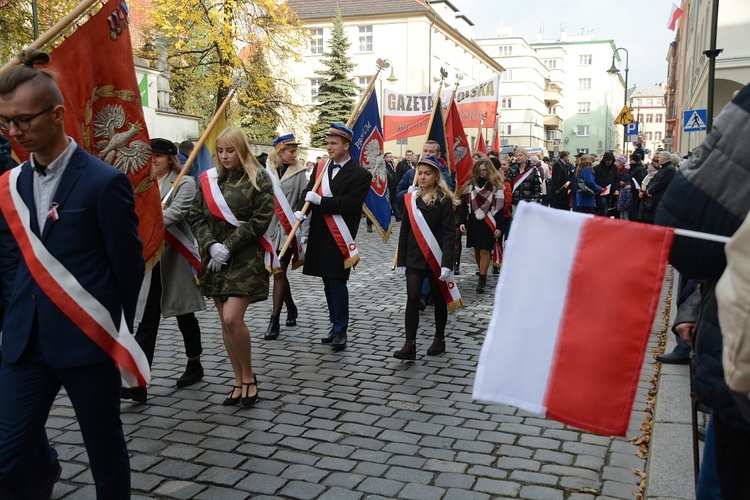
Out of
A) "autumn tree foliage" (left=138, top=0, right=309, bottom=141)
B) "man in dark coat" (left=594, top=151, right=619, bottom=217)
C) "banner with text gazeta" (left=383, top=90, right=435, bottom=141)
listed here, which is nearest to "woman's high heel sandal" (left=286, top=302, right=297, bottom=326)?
"banner with text gazeta" (left=383, top=90, right=435, bottom=141)

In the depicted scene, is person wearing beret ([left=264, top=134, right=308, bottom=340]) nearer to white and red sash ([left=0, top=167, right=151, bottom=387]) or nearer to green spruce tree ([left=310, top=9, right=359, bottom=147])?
white and red sash ([left=0, top=167, right=151, bottom=387])

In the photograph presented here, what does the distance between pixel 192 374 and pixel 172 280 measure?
782mm

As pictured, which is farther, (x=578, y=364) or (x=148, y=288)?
(x=148, y=288)

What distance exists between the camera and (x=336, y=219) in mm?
7316

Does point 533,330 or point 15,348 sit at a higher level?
point 533,330

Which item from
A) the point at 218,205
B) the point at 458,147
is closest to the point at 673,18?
the point at 458,147

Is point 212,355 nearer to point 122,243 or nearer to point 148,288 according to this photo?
point 148,288

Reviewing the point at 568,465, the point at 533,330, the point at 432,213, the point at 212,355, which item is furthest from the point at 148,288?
the point at 533,330

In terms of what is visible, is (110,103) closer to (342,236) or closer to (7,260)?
(7,260)

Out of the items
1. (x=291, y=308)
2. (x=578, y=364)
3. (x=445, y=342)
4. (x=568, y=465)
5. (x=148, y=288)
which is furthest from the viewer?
(x=291, y=308)

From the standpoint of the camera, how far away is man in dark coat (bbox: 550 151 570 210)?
697 inches

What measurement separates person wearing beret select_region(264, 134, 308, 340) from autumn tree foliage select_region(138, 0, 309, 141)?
19.4 meters

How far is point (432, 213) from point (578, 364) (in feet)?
15.4

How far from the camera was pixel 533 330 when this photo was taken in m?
2.39
